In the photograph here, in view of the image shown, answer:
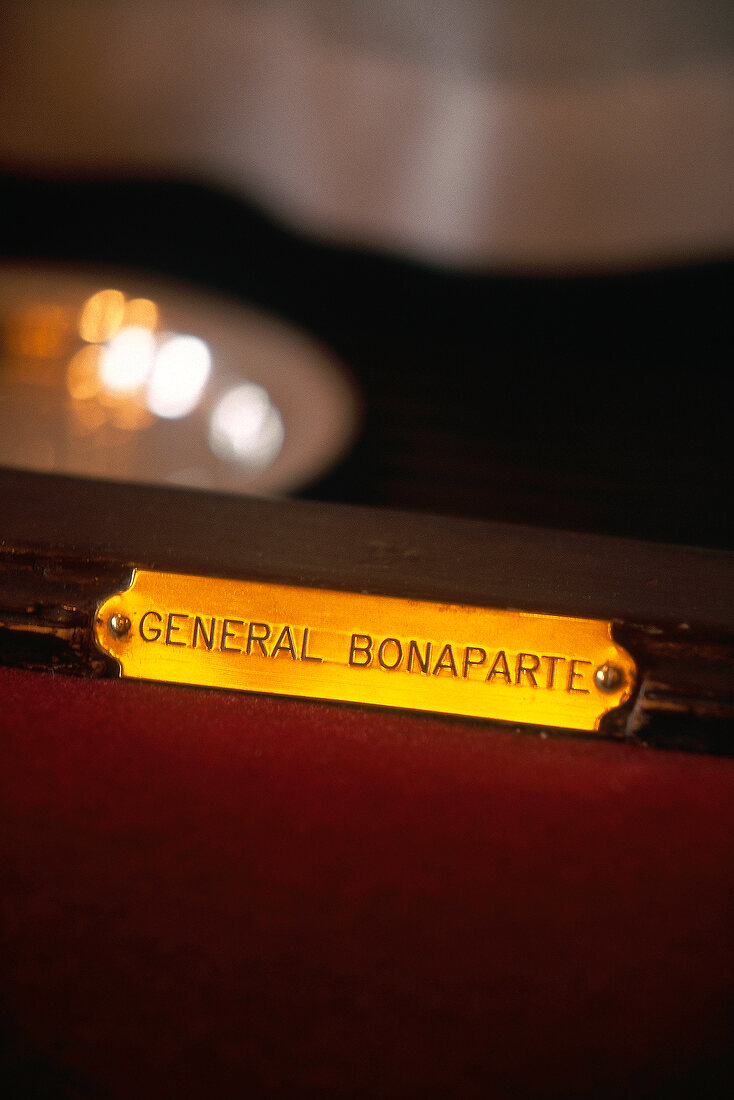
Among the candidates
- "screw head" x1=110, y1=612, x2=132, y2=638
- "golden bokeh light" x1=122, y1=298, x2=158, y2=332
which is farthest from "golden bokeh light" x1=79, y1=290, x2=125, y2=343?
"screw head" x1=110, y1=612, x2=132, y2=638

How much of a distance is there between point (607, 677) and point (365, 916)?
→ 0.45 ft

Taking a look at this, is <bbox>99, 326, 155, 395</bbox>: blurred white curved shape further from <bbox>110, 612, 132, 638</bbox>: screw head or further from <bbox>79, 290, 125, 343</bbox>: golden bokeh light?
<bbox>110, 612, 132, 638</bbox>: screw head

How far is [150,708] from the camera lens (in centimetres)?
35

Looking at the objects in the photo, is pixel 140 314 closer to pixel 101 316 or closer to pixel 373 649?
pixel 101 316

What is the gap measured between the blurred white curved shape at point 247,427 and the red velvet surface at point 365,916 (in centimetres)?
44

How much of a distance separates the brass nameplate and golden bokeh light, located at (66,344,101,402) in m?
0.64

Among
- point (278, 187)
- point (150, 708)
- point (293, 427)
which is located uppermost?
point (278, 187)

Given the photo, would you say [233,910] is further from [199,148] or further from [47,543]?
[199,148]

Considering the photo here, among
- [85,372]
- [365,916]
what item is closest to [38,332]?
[85,372]

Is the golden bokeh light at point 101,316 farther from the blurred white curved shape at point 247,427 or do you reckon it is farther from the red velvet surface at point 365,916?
the red velvet surface at point 365,916

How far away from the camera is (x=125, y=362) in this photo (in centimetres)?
94

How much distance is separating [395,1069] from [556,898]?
90 millimetres

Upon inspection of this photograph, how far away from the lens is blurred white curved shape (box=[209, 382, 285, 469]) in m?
0.77

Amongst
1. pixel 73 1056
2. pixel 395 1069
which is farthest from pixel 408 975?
pixel 73 1056
